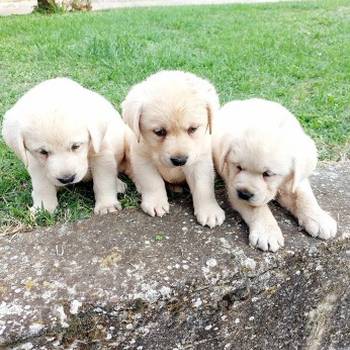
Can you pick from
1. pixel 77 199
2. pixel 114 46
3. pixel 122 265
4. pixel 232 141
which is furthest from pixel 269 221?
pixel 114 46

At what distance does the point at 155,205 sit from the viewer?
334 centimetres

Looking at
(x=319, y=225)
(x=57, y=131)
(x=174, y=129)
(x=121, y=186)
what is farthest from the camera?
(x=121, y=186)

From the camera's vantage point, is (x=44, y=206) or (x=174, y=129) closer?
(x=174, y=129)

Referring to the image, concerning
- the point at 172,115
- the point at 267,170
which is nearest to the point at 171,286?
the point at 267,170

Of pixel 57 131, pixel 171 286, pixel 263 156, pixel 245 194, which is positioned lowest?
pixel 171 286

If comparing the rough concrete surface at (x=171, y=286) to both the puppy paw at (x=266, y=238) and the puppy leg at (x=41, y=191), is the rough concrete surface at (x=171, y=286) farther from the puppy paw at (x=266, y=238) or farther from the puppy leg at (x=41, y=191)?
the puppy leg at (x=41, y=191)

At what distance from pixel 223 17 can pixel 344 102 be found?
216 inches

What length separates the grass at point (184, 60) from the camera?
4066 mm

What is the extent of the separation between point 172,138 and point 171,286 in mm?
823

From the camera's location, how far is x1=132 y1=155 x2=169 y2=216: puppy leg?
10.9 ft

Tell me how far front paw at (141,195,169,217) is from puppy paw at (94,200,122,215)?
16cm

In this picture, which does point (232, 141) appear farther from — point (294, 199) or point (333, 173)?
point (333, 173)

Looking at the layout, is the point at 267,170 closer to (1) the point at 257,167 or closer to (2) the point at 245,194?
(1) the point at 257,167

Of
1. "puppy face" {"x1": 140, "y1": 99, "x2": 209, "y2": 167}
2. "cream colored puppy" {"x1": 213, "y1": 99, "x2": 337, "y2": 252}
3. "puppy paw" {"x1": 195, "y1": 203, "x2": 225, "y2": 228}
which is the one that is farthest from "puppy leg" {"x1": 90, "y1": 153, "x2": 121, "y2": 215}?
"cream colored puppy" {"x1": 213, "y1": 99, "x2": 337, "y2": 252}
